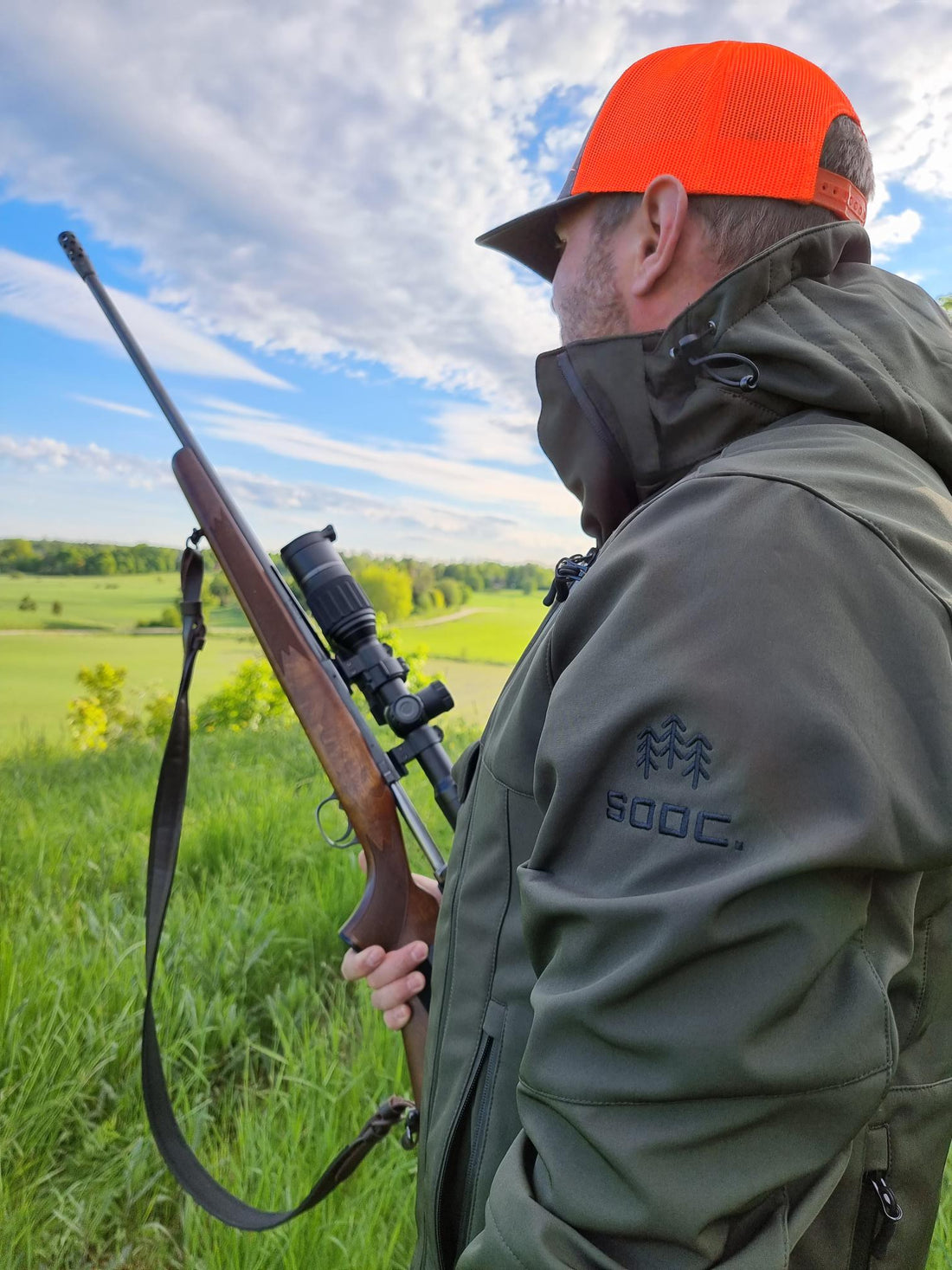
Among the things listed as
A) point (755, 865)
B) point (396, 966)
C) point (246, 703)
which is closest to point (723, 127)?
point (755, 865)

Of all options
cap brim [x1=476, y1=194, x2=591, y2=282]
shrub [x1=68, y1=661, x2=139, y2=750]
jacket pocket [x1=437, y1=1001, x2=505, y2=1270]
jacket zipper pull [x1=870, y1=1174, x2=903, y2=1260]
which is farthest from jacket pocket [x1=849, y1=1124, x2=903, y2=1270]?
shrub [x1=68, y1=661, x2=139, y2=750]

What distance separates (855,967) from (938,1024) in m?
0.32

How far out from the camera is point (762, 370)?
3.69 ft

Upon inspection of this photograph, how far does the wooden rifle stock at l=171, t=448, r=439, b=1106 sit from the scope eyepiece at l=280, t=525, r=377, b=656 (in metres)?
0.11

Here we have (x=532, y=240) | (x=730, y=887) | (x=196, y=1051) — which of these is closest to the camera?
(x=730, y=887)

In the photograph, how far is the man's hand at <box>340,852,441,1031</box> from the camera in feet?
6.31

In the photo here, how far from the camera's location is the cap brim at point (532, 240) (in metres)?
1.55

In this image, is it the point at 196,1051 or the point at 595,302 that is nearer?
the point at 595,302

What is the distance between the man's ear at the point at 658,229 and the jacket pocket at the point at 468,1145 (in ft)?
3.48

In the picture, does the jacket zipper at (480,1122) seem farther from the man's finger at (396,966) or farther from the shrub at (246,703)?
the shrub at (246,703)

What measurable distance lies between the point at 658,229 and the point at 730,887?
0.99 metres

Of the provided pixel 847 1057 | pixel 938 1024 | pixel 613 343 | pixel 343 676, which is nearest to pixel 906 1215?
pixel 938 1024

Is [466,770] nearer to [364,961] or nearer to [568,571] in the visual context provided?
[568,571]

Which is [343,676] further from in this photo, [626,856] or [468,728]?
[468,728]
